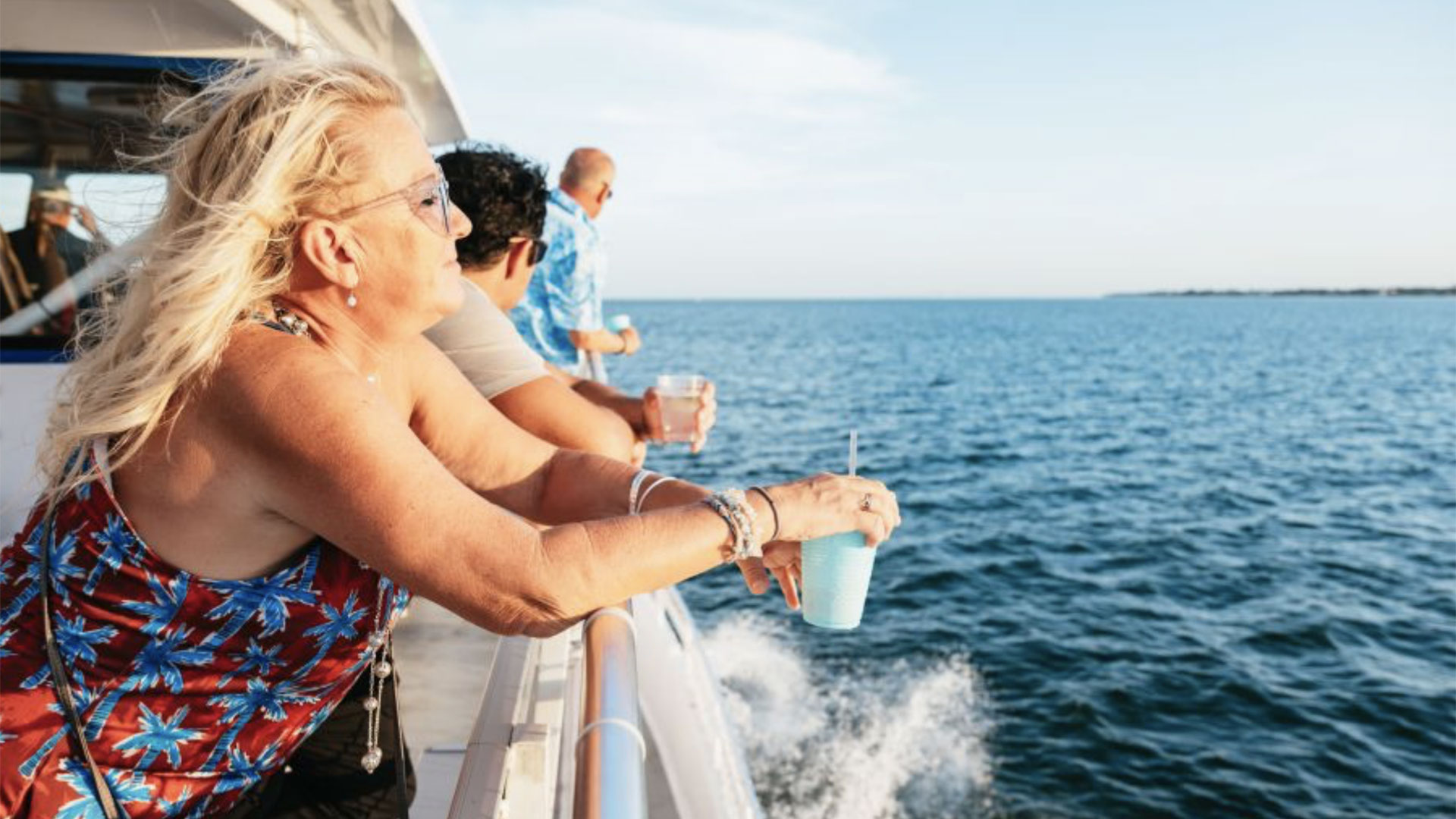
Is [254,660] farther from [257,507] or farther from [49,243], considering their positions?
[49,243]

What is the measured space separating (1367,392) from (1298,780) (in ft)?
115

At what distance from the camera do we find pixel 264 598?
4.34ft

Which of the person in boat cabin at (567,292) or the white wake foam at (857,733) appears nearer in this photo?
the person in boat cabin at (567,292)

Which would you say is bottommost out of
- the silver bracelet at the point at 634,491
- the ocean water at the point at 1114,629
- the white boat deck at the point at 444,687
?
the ocean water at the point at 1114,629

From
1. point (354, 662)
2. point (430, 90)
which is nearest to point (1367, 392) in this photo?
point (430, 90)

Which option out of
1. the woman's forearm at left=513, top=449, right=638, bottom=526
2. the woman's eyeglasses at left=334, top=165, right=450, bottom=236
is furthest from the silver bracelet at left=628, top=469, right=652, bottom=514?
the woman's eyeglasses at left=334, top=165, right=450, bottom=236

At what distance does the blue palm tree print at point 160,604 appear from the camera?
1.28m

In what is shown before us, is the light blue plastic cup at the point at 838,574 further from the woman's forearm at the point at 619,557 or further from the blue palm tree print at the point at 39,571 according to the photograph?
the blue palm tree print at the point at 39,571

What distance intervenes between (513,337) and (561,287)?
1.91 m

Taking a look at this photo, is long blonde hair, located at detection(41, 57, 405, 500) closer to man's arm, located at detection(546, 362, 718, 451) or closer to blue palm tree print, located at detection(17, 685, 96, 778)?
blue palm tree print, located at detection(17, 685, 96, 778)

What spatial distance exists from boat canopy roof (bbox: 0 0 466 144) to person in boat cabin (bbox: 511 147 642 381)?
968 mm

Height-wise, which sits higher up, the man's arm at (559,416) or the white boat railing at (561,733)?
the man's arm at (559,416)

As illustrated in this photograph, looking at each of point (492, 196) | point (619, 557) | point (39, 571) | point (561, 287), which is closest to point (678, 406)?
point (492, 196)

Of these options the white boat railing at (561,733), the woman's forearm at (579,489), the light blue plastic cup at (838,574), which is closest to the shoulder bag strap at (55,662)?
the white boat railing at (561,733)
